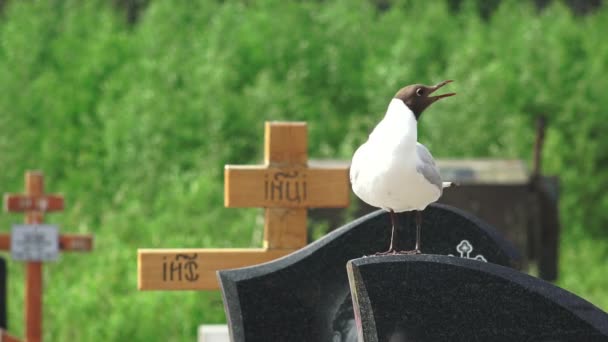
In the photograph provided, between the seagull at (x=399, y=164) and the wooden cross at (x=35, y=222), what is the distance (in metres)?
5.72

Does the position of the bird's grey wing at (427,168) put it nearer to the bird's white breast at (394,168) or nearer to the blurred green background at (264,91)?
the bird's white breast at (394,168)

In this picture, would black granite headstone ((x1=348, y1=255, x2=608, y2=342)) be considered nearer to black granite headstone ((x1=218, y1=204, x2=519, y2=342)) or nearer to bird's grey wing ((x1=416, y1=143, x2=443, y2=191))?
bird's grey wing ((x1=416, y1=143, x2=443, y2=191))

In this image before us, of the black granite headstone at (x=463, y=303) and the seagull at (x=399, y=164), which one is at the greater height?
the seagull at (x=399, y=164)

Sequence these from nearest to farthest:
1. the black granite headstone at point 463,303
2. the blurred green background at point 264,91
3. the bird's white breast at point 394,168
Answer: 1. the black granite headstone at point 463,303
2. the bird's white breast at point 394,168
3. the blurred green background at point 264,91

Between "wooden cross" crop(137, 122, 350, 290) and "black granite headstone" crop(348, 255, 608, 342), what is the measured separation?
2.24 metres

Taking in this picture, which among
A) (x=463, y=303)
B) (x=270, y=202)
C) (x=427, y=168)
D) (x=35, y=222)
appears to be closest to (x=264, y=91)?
(x=35, y=222)

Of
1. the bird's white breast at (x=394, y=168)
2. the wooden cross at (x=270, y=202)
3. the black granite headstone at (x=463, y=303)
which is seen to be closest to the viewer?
the black granite headstone at (x=463, y=303)

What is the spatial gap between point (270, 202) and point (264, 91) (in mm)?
12903

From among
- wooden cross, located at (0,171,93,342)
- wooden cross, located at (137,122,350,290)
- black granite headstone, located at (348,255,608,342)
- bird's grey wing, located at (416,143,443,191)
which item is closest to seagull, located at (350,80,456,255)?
bird's grey wing, located at (416,143,443,191)

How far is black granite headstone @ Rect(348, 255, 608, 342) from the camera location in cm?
346

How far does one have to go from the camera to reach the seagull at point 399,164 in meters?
3.75

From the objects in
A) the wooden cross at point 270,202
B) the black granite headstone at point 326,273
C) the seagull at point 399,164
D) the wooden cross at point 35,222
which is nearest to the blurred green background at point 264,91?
the wooden cross at point 35,222

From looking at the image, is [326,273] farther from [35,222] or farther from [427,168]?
[35,222]

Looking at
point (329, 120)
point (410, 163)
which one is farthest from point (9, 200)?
point (329, 120)
